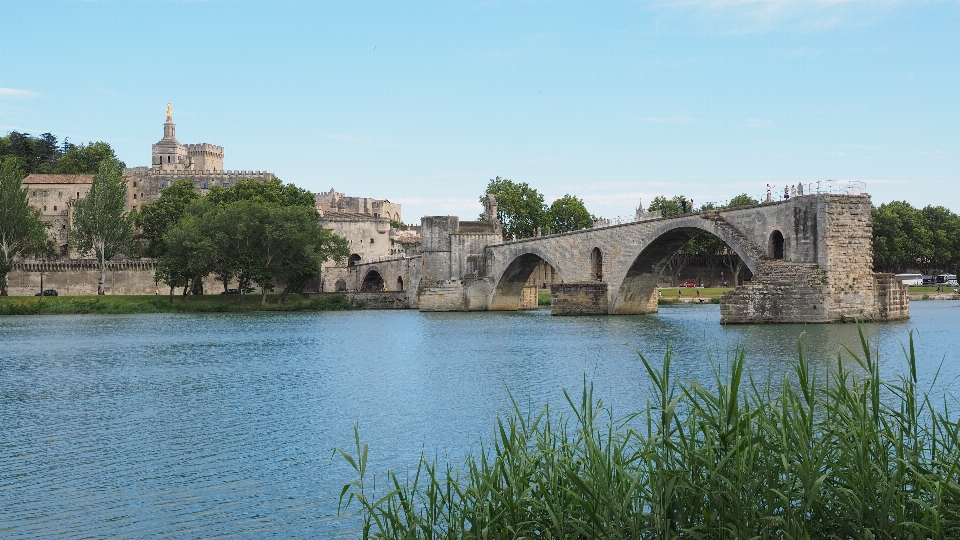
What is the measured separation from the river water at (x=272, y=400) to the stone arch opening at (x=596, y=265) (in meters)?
9.19

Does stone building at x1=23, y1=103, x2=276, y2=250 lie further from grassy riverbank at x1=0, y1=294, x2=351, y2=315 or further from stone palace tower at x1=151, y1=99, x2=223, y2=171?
grassy riverbank at x1=0, y1=294, x2=351, y2=315

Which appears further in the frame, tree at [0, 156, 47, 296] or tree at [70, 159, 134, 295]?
tree at [70, 159, 134, 295]

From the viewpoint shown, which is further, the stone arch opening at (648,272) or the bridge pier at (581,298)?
the bridge pier at (581,298)

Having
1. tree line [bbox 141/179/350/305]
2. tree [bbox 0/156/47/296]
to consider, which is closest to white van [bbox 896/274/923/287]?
tree line [bbox 141/179/350/305]

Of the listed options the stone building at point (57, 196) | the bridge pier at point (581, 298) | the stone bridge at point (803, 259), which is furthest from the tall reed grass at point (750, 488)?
the stone building at point (57, 196)

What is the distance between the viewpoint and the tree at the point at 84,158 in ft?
410

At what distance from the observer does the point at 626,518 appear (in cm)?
900

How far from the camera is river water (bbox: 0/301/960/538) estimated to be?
13.4m

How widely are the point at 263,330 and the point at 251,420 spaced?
106 feet

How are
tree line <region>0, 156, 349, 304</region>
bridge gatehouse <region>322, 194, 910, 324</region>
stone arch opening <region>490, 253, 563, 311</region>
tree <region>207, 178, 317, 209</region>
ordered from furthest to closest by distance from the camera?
tree <region>207, 178, 317, 209</region>
tree line <region>0, 156, 349, 304</region>
stone arch opening <region>490, 253, 563, 311</region>
bridge gatehouse <region>322, 194, 910, 324</region>

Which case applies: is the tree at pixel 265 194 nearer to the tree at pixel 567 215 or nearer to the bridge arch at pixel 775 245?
the tree at pixel 567 215

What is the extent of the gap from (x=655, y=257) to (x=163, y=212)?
57410 mm

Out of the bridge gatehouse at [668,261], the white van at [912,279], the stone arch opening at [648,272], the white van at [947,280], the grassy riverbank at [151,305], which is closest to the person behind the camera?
the bridge gatehouse at [668,261]

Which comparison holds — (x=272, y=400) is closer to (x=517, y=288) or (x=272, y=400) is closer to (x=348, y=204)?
(x=517, y=288)
